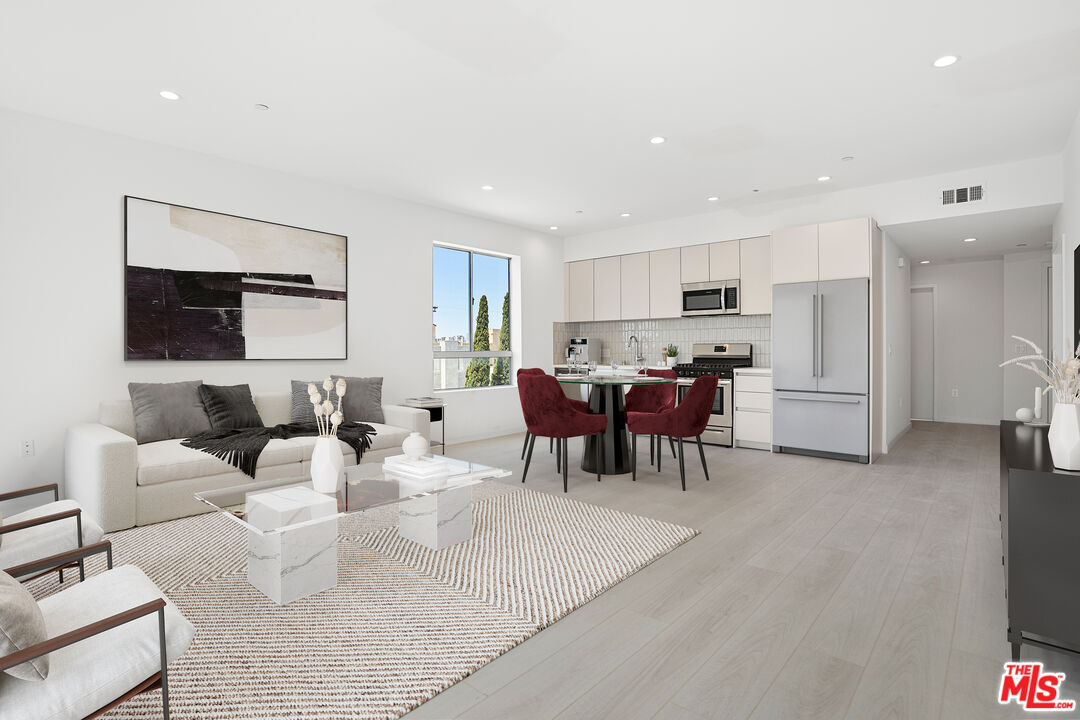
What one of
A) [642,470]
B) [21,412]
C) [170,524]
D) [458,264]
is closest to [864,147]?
[642,470]

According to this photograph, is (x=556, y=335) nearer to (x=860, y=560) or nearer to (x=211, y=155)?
(x=211, y=155)

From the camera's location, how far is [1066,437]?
189cm

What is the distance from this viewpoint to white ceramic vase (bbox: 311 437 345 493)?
8.97ft

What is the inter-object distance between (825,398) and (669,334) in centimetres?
220

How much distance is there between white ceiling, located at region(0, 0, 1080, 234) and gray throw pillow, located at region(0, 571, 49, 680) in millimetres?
2473

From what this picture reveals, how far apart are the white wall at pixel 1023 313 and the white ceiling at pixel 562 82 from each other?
342 centimetres

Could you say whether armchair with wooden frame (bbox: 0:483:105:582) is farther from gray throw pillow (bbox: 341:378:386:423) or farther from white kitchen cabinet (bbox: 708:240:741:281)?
white kitchen cabinet (bbox: 708:240:741:281)

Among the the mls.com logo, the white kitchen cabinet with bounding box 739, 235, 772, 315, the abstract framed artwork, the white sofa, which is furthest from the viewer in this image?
the white kitchen cabinet with bounding box 739, 235, 772, 315

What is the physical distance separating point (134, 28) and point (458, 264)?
410 cm

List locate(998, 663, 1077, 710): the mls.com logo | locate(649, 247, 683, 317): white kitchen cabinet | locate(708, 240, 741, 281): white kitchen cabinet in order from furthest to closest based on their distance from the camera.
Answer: locate(649, 247, 683, 317): white kitchen cabinet, locate(708, 240, 741, 281): white kitchen cabinet, locate(998, 663, 1077, 710): the mls.com logo

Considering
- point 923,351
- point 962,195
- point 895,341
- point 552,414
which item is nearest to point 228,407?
point 552,414

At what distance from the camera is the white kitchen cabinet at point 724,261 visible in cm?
625

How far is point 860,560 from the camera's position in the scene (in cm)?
285

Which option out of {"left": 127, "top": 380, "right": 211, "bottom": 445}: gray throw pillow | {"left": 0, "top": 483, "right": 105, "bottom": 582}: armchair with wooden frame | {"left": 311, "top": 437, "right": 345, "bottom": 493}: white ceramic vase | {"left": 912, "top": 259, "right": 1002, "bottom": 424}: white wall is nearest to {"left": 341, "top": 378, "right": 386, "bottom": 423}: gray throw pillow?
{"left": 127, "top": 380, "right": 211, "bottom": 445}: gray throw pillow
